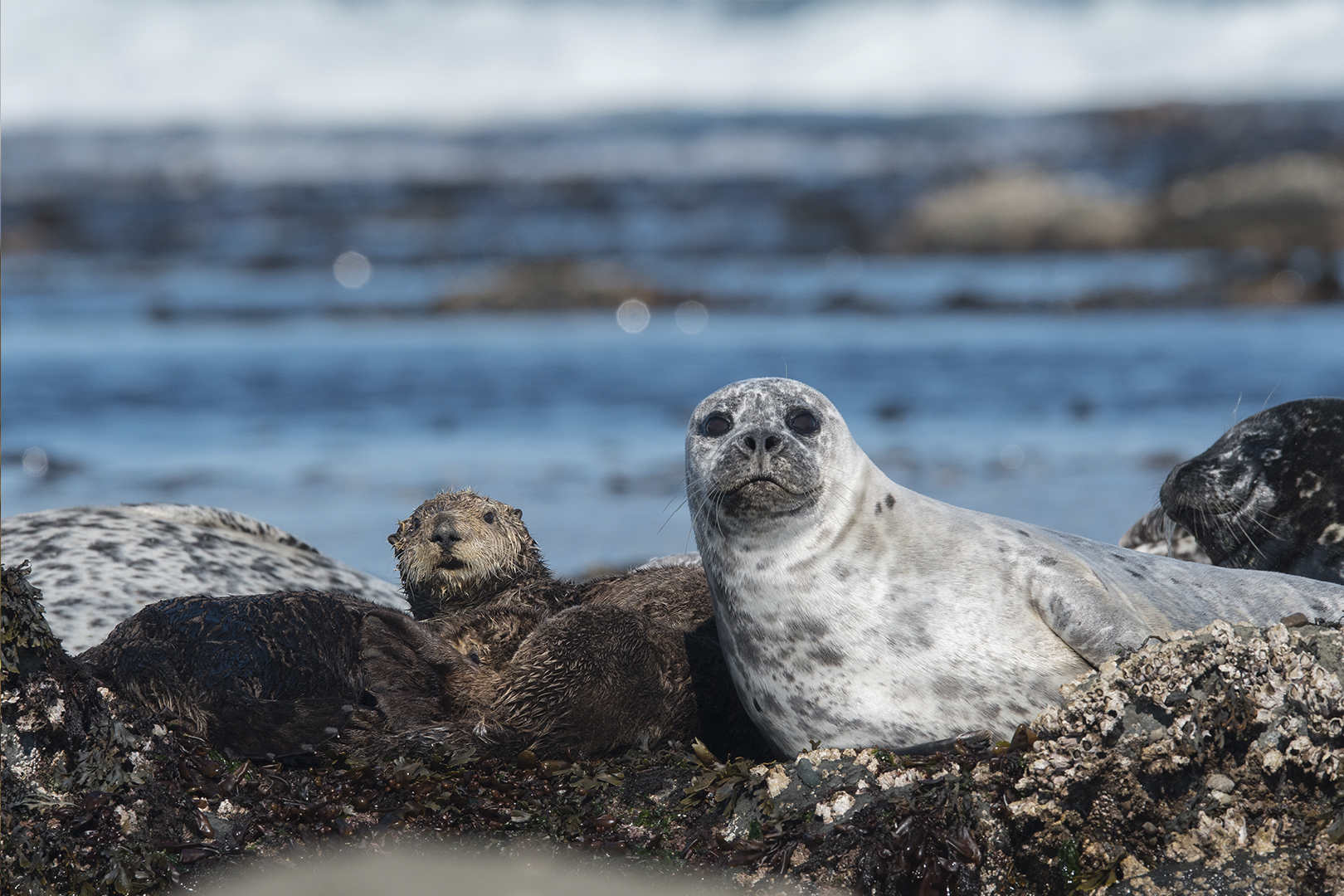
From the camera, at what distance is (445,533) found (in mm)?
5164

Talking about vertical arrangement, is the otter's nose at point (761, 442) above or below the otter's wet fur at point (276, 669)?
above

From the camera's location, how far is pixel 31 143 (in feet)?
146

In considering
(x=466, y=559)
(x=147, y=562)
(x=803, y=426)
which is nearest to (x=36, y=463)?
(x=147, y=562)

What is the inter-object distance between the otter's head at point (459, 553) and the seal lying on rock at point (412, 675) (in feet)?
1.71

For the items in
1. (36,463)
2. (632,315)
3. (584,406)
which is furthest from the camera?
(632,315)

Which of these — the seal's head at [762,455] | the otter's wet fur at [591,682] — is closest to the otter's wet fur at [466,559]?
the otter's wet fur at [591,682]

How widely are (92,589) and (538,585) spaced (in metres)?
2.00

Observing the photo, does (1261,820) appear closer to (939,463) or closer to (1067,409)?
(939,463)

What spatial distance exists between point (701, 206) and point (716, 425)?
30.6 m

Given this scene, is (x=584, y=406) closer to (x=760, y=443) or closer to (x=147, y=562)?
(x=147, y=562)

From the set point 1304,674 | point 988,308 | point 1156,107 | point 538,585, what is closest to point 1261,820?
point 1304,674

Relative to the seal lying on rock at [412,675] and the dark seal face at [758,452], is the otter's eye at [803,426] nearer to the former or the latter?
the dark seal face at [758,452]

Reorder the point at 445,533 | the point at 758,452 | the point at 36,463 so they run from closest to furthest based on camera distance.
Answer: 1. the point at 758,452
2. the point at 445,533
3. the point at 36,463

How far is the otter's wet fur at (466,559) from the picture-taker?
5.18m
